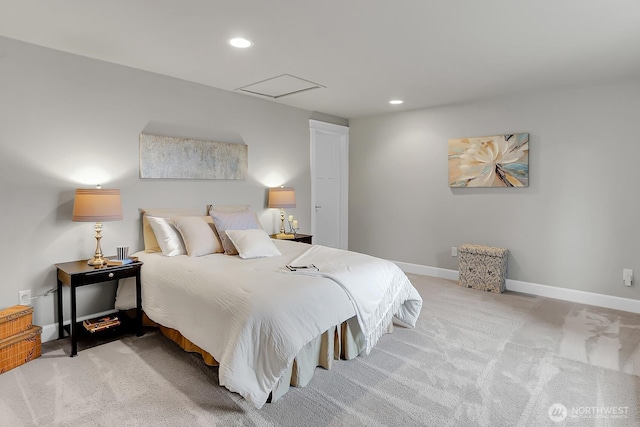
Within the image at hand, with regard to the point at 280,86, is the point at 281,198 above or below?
below

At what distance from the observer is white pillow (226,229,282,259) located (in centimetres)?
324

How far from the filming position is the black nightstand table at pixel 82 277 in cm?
271

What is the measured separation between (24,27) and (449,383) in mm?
3743

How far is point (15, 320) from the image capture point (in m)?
2.61

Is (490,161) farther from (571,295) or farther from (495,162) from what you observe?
(571,295)

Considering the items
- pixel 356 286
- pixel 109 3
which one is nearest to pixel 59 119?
pixel 109 3

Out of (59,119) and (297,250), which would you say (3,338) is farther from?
(297,250)

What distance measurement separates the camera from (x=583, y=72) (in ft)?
11.4

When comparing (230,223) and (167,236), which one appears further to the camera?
(230,223)

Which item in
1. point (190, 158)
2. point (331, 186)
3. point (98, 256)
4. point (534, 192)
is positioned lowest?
point (98, 256)

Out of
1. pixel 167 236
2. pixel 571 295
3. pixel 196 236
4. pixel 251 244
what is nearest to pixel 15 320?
pixel 167 236

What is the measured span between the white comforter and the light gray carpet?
26 cm

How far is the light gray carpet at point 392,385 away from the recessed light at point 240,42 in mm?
2370

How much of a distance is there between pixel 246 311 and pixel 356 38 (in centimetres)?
205
